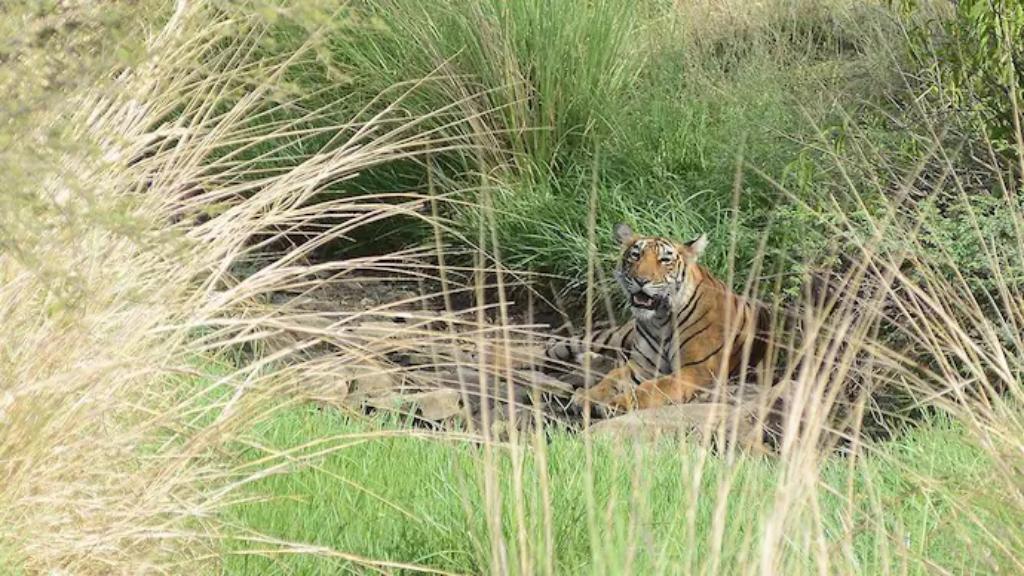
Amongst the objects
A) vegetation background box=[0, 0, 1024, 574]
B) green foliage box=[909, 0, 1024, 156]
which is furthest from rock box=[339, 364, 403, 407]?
green foliage box=[909, 0, 1024, 156]

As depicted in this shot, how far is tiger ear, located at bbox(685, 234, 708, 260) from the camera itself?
680 cm

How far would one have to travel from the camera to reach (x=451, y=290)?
5.07 m

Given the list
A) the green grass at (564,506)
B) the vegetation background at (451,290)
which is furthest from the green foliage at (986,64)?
the green grass at (564,506)

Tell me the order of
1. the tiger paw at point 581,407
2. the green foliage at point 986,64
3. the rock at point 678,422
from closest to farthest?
the rock at point 678,422
the green foliage at point 986,64
the tiger paw at point 581,407

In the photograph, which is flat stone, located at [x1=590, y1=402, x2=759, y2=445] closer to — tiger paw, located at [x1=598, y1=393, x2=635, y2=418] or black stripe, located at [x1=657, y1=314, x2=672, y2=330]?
tiger paw, located at [x1=598, y1=393, x2=635, y2=418]

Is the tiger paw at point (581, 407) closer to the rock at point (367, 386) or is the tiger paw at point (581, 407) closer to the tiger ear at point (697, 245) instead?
the rock at point (367, 386)

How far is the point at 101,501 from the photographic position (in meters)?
2.95

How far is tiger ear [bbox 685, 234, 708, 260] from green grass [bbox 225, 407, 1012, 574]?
88.8 inches

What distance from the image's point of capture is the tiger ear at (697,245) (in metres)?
6.80

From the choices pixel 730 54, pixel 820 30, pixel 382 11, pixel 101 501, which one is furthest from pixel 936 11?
pixel 101 501

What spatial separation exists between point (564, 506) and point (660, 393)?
10.2 ft

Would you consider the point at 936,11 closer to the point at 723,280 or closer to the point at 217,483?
the point at 723,280

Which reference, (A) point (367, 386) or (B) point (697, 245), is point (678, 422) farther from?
(B) point (697, 245)

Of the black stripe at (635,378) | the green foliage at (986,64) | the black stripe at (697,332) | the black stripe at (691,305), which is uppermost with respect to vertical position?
the green foliage at (986,64)
